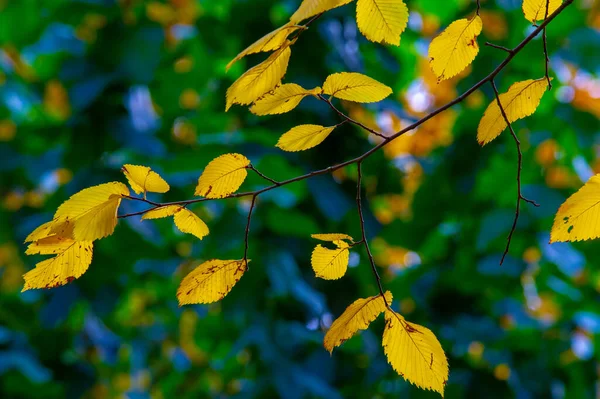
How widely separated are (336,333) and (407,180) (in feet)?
3.49

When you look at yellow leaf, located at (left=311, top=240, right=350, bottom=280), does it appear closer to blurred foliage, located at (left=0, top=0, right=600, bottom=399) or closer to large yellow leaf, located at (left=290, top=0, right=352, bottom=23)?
large yellow leaf, located at (left=290, top=0, right=352, bottom=23)

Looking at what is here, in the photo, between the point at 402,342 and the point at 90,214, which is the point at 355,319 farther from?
the point at 90,214

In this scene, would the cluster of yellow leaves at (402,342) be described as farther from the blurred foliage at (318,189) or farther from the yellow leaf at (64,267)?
the blurred foliage at (318,189)

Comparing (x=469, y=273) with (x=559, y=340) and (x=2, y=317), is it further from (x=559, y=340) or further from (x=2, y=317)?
(x=2, y=317)

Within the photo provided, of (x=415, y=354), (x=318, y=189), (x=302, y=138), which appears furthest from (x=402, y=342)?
(x=318, y=189)

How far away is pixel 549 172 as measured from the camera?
1196 mm

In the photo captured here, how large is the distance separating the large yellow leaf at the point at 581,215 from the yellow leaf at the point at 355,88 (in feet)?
0.33

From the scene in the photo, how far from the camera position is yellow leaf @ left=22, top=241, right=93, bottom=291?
280 mm

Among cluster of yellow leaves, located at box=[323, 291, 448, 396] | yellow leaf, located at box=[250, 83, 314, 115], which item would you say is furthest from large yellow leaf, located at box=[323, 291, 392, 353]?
yellow leaf, located at box=[250, 83, 314, 115]

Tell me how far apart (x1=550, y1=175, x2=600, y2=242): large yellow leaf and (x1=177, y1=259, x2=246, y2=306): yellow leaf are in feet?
0.49

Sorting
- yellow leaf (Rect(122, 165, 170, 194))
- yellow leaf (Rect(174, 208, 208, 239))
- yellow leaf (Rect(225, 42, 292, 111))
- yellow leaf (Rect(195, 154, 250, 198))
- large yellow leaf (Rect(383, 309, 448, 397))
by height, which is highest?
yellow leaf (Rect(225, 42, 292, 111))

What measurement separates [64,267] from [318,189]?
72 centimetres

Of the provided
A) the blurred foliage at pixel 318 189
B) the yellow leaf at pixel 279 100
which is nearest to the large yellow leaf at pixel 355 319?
the yellow leaf at pixel 279 100

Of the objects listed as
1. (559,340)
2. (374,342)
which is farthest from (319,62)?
(559,340)
